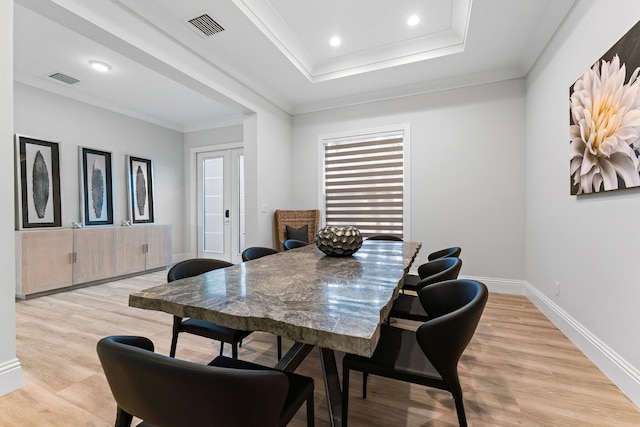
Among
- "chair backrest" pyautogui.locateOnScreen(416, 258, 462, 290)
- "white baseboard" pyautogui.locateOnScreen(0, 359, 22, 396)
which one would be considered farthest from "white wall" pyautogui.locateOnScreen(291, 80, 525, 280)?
"white baseboard" pyautogui.locateOnScreen(0, 359, 22, 396)

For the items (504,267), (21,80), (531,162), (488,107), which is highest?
(21,80)

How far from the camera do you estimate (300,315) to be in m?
0.91

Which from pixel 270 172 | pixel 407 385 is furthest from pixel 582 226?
pixel 270 172

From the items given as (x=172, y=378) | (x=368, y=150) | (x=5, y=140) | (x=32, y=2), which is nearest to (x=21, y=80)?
(x=32, y=2)

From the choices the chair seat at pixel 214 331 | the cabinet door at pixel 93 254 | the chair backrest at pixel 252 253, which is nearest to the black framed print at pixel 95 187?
the cabinet door at pixel 93 254

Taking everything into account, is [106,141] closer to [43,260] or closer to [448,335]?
[43,260]

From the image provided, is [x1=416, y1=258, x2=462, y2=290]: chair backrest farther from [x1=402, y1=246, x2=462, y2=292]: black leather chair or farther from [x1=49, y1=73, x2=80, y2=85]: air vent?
[x1=49, y1=73, x2=80, y2=85]: air vent

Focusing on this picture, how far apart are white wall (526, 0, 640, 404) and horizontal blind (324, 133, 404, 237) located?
1.63m

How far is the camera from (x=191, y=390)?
63 centimetres

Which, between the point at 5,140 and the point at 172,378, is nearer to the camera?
the point at 172,378

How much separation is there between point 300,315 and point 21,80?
5176 mm

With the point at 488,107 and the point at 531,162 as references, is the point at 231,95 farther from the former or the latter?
the point at 531,162

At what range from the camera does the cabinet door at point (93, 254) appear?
3.96m

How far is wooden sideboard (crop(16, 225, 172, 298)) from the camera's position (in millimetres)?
3494
